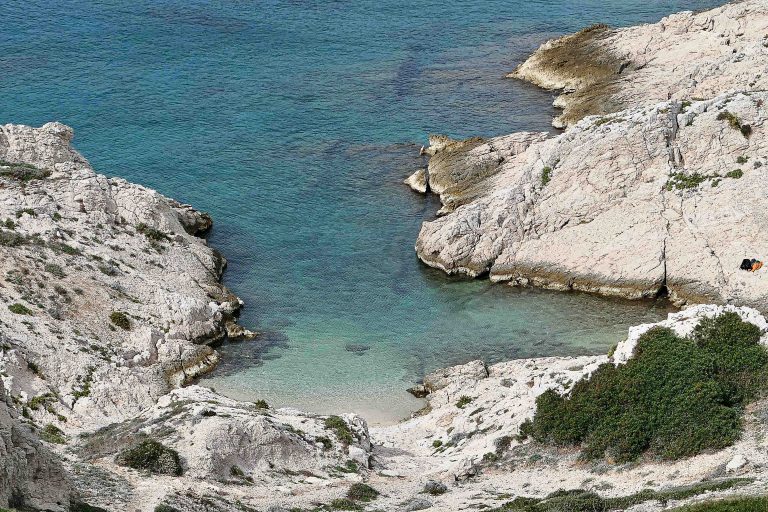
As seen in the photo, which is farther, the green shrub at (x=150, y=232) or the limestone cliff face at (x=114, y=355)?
the green shrub at (x=150, y=232)

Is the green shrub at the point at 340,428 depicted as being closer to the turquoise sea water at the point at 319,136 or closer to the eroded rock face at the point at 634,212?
the turquoise sea water at the point at 319,136

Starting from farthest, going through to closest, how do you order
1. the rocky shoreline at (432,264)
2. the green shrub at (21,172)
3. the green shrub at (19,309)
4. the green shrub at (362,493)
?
the green shrub at (21,172)
the green shrub at (19,309)
the green shrub at (362,493)
the rocky shoreline at (432,264)

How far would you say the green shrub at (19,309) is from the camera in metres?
53.1

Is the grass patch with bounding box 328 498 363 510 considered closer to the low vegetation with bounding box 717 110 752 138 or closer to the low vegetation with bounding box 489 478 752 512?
the low vegetation with bounding box 489 478 752 512

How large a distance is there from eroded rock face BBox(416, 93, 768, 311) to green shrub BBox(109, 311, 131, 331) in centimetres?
1880

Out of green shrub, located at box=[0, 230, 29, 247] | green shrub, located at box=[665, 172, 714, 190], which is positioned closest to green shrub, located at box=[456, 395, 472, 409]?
green shrub, located at box=[665, 172, 714, 190]

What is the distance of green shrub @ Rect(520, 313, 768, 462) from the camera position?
3909cm

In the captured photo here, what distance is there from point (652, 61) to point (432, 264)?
34.6 meters

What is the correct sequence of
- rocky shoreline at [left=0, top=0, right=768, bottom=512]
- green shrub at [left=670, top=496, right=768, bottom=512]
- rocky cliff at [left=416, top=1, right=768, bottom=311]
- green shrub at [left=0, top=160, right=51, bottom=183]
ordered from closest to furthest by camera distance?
1. green shrub at [left=670, top=496, right=768, bottom=512]
2. rocky shoreline at [left=0, top=0, right=768, bottom=512]
3. rocky cliff at [left=416, top=1, right=768, bottom=311]
4. green shrub at [left=0, top=160, right=51, bottom=183]

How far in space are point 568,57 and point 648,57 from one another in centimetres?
801

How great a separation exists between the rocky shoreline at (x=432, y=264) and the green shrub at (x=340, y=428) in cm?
10

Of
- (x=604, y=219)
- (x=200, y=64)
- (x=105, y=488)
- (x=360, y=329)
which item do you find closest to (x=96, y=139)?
(x=200, y=64)

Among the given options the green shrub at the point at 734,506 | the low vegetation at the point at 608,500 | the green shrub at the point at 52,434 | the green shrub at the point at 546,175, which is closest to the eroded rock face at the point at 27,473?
the green shrub at the point at 52,434

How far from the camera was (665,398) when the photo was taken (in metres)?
40.4
